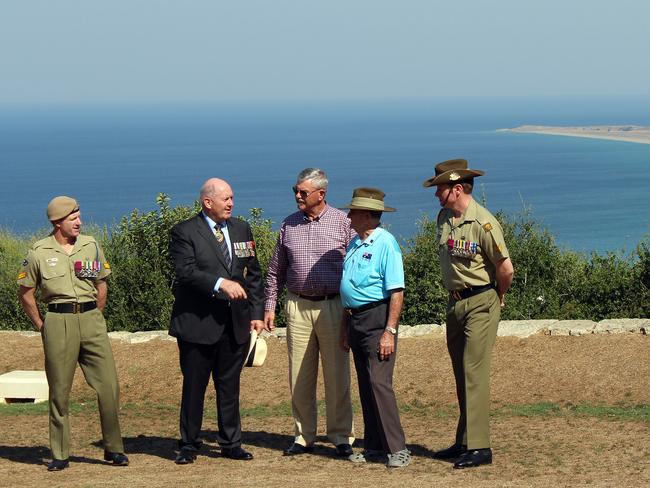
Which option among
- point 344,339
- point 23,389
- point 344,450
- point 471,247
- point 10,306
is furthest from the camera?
point 10,306

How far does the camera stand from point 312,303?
776cm

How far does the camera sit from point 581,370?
10.5 meters

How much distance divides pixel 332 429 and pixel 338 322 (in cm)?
80

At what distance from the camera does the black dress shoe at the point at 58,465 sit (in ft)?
25.0

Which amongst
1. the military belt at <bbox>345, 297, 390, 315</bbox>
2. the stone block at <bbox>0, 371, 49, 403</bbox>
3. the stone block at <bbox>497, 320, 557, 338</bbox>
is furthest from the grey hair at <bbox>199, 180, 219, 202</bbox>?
the stone block at <bbox>497, 320, 557, 338</bbox>

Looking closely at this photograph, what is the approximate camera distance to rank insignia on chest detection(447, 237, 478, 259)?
7.25 metres

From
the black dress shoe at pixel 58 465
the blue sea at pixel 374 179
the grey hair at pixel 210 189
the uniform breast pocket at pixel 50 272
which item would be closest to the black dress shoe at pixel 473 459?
the grey hair at pixel 210 189

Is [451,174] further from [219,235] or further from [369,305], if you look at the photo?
[219,235]

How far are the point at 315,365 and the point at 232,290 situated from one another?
971 millimetres

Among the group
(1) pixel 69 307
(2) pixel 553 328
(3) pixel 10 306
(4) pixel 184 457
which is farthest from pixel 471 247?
(3) pixel 10 306

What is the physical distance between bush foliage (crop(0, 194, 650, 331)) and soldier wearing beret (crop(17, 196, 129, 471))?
662cm

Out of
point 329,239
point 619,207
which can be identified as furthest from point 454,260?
point 619,207

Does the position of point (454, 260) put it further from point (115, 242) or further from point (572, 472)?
point (115, 242)

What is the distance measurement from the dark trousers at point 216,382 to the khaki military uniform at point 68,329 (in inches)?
19.7
